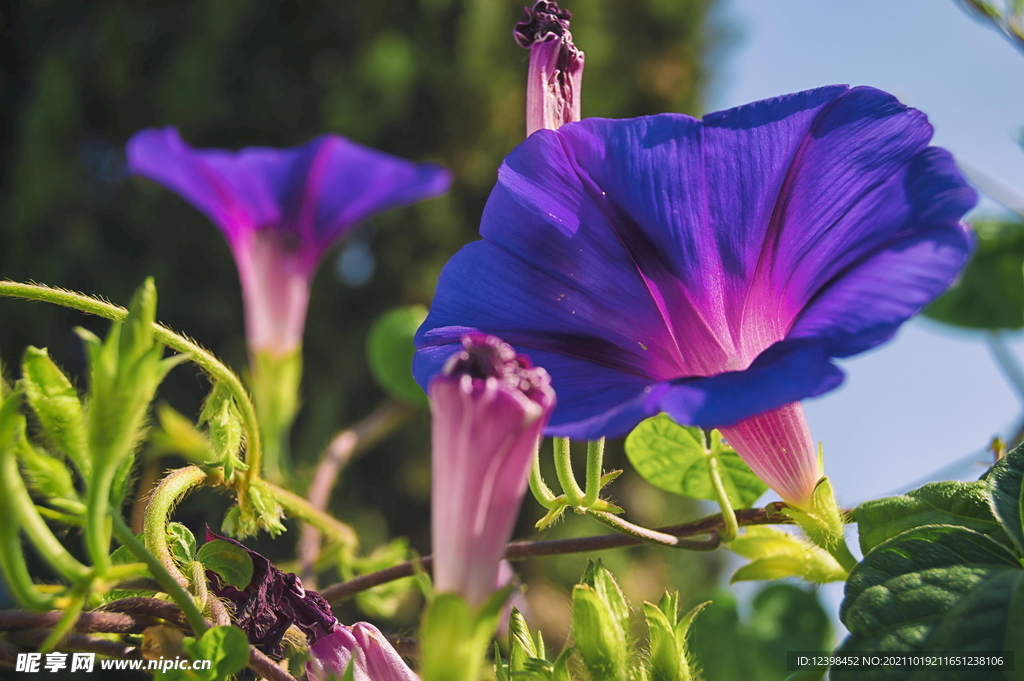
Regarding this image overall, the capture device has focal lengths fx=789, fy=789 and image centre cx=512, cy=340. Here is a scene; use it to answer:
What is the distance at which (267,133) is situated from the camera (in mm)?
2928

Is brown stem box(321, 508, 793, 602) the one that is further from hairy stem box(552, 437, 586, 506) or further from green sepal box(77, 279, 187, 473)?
green sepal box(77, 279, 187, 473)

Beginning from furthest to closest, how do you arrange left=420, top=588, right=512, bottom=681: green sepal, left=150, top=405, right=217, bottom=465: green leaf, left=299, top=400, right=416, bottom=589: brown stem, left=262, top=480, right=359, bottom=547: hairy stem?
left=150, top=405, right=217, bottom=465: green leaf → left=299, top=400, right=416, bottom=589: brown stem → left=262, top=480, right=359, bottom=547: hairy stem → left=420, top=588, right=512, bottom=681: green sepal

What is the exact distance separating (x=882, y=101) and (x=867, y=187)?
0.13 ft

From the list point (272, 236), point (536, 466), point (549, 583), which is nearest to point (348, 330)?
point (549, 583)

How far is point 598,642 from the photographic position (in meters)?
0.30

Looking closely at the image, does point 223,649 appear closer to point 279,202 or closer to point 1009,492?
point 1009,492

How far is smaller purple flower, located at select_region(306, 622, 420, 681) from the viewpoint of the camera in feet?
1.00

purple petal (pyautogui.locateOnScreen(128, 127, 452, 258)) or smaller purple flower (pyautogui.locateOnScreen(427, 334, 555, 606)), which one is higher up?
purple petal (pyautogui.locateOnScreen(128, 127, 452, 258))

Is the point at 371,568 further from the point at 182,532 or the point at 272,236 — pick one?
the point at 272,236

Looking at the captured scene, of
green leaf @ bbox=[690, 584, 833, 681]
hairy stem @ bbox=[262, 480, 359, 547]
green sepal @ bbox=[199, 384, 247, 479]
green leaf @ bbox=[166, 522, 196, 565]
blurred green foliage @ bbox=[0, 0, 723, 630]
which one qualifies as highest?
blurred green foliage @ bbox=[0, 0, 723, 630]

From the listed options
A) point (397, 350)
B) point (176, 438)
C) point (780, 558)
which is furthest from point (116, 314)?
point (397, 350)

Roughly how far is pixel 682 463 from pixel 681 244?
16 centimetres

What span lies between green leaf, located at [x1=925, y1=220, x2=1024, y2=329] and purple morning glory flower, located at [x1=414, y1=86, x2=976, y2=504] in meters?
0.53

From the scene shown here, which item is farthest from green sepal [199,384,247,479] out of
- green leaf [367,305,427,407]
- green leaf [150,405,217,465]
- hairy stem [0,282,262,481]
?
green leaf [367,305,427,407]
